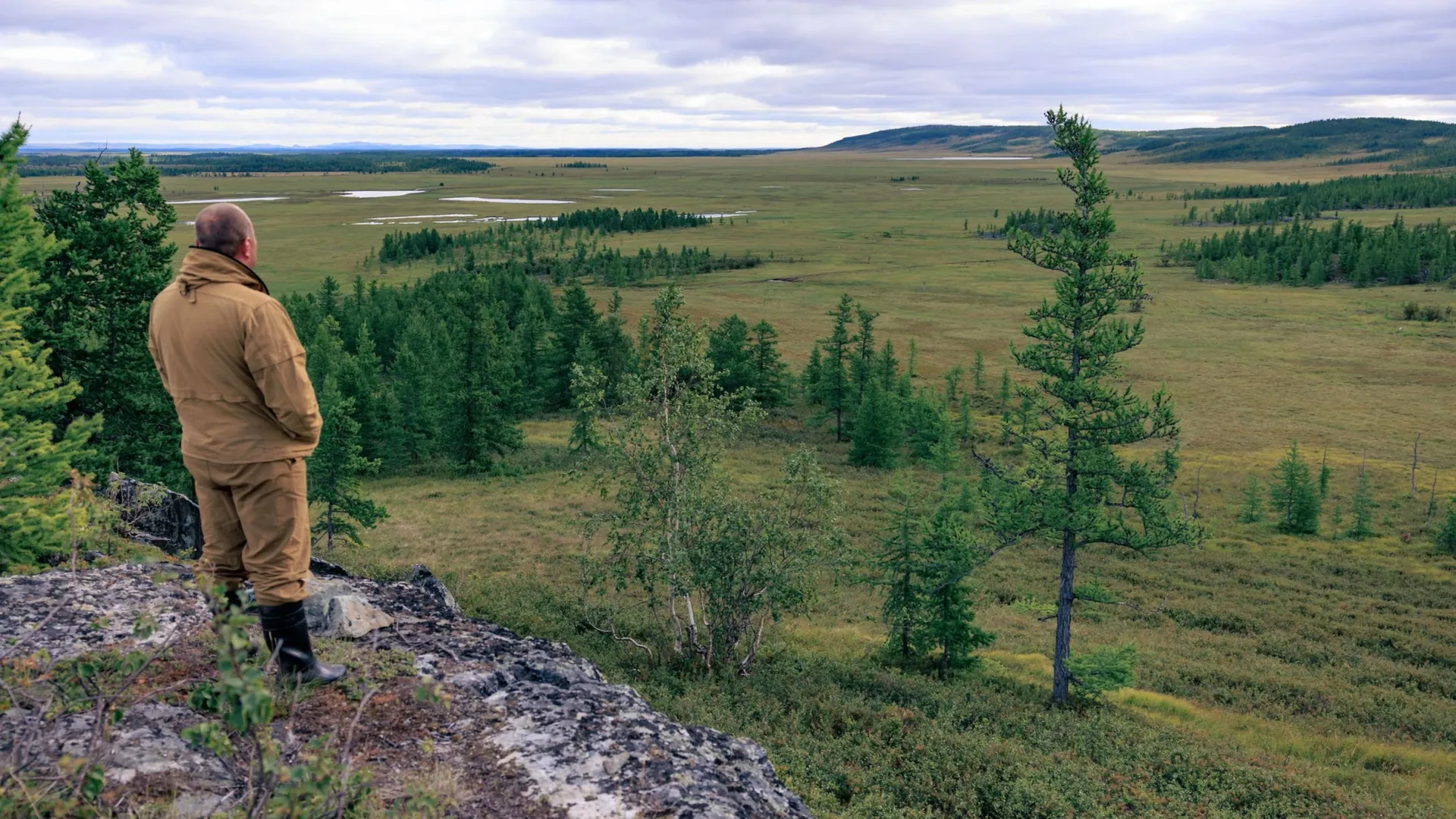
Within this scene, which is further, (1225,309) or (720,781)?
(1225,309)

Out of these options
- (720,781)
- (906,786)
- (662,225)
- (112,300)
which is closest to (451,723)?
(720,781)

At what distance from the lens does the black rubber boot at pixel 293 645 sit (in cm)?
572

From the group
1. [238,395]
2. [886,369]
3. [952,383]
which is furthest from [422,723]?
[952,383]

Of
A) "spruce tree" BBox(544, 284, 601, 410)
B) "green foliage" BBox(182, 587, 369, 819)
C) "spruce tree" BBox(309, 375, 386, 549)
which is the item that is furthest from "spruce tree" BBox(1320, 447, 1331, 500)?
"green foliage" BBox(182, 587, 369, 819)

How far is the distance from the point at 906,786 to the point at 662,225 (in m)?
179

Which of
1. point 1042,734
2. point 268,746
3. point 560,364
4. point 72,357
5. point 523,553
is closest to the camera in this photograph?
point 268,746

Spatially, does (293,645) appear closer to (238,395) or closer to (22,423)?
(238,395)

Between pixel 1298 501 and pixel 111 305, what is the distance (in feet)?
158

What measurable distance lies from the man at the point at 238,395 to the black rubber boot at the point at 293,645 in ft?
0.30

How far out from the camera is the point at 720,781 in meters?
6.86

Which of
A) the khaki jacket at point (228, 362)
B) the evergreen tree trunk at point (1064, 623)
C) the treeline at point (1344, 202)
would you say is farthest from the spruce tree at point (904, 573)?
the treeline at point (1344, 202)

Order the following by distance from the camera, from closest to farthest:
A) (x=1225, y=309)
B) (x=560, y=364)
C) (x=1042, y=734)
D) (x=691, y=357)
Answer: (x=1042, y=734) < (x=691, y=357) < (x=560, y=364) < (x=1225, y=309)

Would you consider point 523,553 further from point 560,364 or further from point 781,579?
point 560,364

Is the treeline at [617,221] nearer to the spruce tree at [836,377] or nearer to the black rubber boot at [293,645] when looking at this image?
the spruce tree at [836,377]
